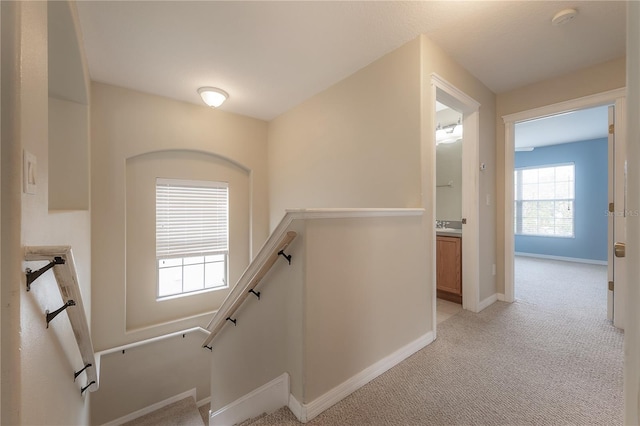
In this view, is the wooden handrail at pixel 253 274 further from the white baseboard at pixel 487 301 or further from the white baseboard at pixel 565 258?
the white baseboard at pixel 565 258

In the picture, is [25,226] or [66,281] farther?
[66,281]

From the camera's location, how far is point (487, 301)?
2953mm

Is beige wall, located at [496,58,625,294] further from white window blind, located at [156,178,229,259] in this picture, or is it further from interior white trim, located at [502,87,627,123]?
white window blind, located at [156,178,229,259]

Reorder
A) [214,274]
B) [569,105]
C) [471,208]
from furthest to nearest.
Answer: [214,274]
[471,208]
[569,105]

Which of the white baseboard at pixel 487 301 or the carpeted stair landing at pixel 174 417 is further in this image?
the carpeted stair landing at pixel 174 417

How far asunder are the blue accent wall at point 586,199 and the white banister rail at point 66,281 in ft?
26.7

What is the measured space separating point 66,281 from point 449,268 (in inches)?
137

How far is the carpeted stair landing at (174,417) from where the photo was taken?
2967mm

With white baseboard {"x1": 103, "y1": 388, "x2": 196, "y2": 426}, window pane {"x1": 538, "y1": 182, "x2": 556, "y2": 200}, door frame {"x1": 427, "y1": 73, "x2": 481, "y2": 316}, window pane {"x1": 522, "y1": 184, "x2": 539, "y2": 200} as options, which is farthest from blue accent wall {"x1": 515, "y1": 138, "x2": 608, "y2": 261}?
white baseboard {"x1": 103, "y1": 388, "x2": 196, "y2": 426}

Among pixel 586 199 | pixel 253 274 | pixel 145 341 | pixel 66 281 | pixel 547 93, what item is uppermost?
pixel 547 93

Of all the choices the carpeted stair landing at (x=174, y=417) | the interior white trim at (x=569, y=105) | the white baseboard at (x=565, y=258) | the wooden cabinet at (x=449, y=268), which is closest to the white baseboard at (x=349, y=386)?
the wooden cabinet at (x=449, y=268)

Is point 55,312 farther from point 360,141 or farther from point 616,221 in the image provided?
point 616,221

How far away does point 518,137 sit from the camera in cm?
553

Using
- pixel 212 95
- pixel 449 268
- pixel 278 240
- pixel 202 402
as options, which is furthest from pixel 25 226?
pixel 202 402
